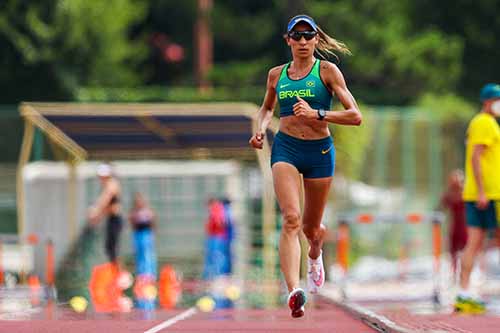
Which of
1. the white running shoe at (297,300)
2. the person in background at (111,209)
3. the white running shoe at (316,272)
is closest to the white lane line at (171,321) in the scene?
the white running shoe at (297,300)

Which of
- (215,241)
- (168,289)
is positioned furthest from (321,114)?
(215,241)

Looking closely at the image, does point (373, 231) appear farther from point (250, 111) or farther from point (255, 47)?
point (255, 47)

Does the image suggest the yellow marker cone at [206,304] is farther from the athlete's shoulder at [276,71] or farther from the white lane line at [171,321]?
the athlete's shoulder at [276,71]

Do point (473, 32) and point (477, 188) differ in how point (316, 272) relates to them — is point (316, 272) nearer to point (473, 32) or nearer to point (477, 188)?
point (477, 188)

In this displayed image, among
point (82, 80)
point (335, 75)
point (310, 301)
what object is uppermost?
point (82, 80)

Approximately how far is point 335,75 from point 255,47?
1665 inches

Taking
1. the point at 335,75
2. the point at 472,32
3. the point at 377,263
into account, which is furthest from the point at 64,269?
the point at 472,32

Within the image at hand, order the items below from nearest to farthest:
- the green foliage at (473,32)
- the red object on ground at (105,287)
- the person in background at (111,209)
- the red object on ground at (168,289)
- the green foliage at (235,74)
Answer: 1. the red object on ground at (105,287)
2. the red object on ground at (168,289)
3. the person in background at (111,209)
4. the green foliage at (473,32)
5. the green foliage at (235,74)

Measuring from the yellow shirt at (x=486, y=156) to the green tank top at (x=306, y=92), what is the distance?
4003 mm

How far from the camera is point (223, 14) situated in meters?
52.4

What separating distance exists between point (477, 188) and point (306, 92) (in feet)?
13.5

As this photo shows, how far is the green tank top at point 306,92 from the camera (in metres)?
11.4

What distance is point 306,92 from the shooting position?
1141 cm

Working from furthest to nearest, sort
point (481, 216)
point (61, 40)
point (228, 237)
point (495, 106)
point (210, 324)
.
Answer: point (61, 40) < point (228, 237) < point (495, 106) < point (481, 216) < point (210, 324)
